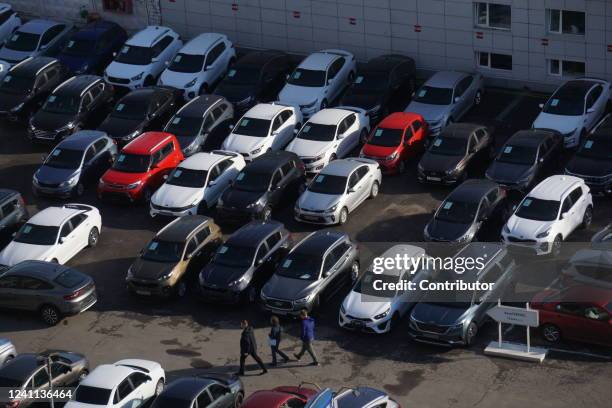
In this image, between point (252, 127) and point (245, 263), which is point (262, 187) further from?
point (245, 263)

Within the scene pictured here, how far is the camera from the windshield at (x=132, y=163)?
143 ft

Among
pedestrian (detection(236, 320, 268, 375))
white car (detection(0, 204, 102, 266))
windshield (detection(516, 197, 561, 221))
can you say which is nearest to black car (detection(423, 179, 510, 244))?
windshield (detection(516, 197, 561, 221))

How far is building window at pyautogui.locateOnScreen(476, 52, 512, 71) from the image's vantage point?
1895 inches

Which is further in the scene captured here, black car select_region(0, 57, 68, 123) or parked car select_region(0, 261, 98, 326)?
black car select_region(0, 57, 68, 123)

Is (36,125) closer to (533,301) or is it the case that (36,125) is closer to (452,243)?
(452,243)

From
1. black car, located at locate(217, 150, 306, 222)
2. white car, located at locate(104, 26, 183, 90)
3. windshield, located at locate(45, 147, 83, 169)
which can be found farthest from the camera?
white car, located at locate(104, 26, 183, 90)

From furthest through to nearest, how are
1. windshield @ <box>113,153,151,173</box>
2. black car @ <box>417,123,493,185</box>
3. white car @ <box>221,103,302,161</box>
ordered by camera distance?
white car @ <box>221,103,302,161</box> < windshield @ <box>113,153,151,173</box> < black car @ <box>417,123,493,185</box>

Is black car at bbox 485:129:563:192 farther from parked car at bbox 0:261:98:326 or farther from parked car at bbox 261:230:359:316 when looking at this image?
parked car at bbox 0:261:98:326

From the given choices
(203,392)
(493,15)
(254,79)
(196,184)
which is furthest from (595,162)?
(203,392)

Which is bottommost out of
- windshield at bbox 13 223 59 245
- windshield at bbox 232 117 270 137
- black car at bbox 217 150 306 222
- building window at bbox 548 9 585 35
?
windshield at bbox 13 223 59 245

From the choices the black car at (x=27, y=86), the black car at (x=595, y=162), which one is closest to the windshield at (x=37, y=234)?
the black car at (x=27, y=86)

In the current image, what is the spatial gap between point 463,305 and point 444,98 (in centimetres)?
1275

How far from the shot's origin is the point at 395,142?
4378 centimetres

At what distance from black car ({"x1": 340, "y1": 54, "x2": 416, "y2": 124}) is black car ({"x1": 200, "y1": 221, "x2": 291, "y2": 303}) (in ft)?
29.2
